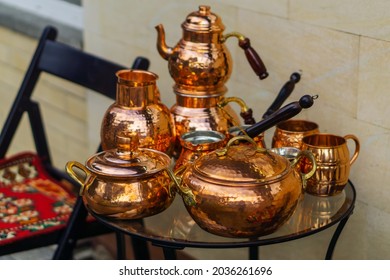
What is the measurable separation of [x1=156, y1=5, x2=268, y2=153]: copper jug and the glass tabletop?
0.24 meters

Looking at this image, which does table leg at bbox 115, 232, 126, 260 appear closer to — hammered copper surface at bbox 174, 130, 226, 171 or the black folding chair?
the black folding chair

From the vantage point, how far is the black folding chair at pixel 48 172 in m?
2.47

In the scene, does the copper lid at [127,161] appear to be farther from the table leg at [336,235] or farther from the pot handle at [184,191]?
the table leg at [336,235]

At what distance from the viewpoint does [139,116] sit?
2.10 metres

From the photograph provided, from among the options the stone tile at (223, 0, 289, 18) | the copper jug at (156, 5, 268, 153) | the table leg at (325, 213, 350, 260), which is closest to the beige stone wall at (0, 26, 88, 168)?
the stone tile at (223, 0, 289, 18)

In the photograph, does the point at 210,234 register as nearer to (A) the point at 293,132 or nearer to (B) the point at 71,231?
(A) the point at 293,132

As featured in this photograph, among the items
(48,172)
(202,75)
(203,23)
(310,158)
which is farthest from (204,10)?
(48,172)

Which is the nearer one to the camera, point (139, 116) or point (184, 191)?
point (184, 191)

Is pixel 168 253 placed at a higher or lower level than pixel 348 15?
lower

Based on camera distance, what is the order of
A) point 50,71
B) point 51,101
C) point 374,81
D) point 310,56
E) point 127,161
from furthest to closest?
point 51,101 < point 50,71 < point 310,56 < point 374,81 < point 127,161

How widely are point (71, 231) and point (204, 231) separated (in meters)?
0.66

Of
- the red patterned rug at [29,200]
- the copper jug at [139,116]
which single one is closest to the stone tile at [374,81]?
the copper jug at [139,116]

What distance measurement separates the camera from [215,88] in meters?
2.23
